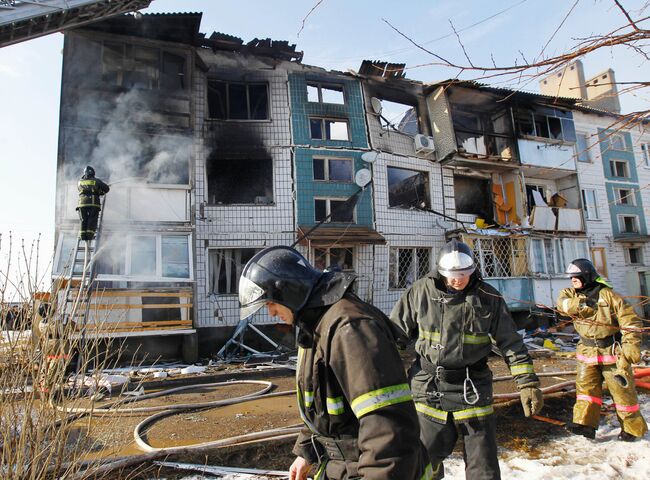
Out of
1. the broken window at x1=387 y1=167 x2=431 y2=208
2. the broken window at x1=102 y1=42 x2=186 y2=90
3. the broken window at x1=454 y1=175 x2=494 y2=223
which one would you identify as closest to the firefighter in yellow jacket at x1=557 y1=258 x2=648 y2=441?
the broken window at x1=387 y1=167 x2=431 y2=208

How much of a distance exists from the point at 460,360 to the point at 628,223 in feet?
81.4

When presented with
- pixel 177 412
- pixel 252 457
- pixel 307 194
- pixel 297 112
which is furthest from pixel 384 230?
pixel 252 457

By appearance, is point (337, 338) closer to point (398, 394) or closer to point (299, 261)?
point (398, 394)

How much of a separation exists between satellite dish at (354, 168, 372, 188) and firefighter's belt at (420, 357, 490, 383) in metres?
11.9

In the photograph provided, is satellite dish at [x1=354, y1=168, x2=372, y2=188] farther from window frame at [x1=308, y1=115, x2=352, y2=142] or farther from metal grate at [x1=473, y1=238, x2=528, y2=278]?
metal grate at [x1=473, y1=238, x2=528, y2=278]

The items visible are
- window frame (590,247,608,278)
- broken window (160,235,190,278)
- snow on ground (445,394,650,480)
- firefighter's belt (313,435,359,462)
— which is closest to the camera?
firefighter's belt (313,435,359,462)

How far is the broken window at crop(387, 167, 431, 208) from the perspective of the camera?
16266 millimetres

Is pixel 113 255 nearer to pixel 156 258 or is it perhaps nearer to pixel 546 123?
pixel 156 258

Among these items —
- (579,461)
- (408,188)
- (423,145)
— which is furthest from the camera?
(408,188)

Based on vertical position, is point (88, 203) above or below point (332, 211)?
below

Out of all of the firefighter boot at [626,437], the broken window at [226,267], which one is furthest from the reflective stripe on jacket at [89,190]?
the firefighter boot at [626,437]

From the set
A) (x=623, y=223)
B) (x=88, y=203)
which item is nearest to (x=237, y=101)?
(x=88, y=203)

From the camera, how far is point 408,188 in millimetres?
16984

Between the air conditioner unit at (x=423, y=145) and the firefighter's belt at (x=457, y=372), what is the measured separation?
14.0 meters
